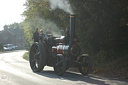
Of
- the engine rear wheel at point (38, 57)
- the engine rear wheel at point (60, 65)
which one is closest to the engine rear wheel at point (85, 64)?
the engine rear wheel at point (60, 65)

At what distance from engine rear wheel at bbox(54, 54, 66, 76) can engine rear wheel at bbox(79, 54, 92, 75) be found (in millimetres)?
901

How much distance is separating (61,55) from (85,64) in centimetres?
118

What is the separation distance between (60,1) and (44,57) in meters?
3.69

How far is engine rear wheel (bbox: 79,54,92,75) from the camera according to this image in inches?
448

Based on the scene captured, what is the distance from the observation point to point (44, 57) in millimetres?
12648

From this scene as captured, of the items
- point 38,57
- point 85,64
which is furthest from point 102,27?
point 38,57

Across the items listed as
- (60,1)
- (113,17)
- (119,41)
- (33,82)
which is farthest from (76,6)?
(33,82)

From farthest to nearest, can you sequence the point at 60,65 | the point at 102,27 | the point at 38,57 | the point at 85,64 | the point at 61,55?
the point at 102,27 → the point at 38,57 → the point at 85,64 → the point at 60,65 → the point at 61,55

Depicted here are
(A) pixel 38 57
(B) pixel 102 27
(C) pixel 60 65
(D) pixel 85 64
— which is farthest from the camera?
(B) pixel 102 27

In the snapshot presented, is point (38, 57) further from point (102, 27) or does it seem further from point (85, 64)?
point (102, 27)

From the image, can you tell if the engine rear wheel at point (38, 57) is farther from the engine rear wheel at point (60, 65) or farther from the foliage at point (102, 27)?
the foliage at point (102, 27)

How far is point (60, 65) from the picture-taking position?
11.4 meters

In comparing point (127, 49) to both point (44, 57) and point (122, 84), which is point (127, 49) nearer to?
point (44, 57)

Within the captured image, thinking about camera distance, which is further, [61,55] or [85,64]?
[85,64]
